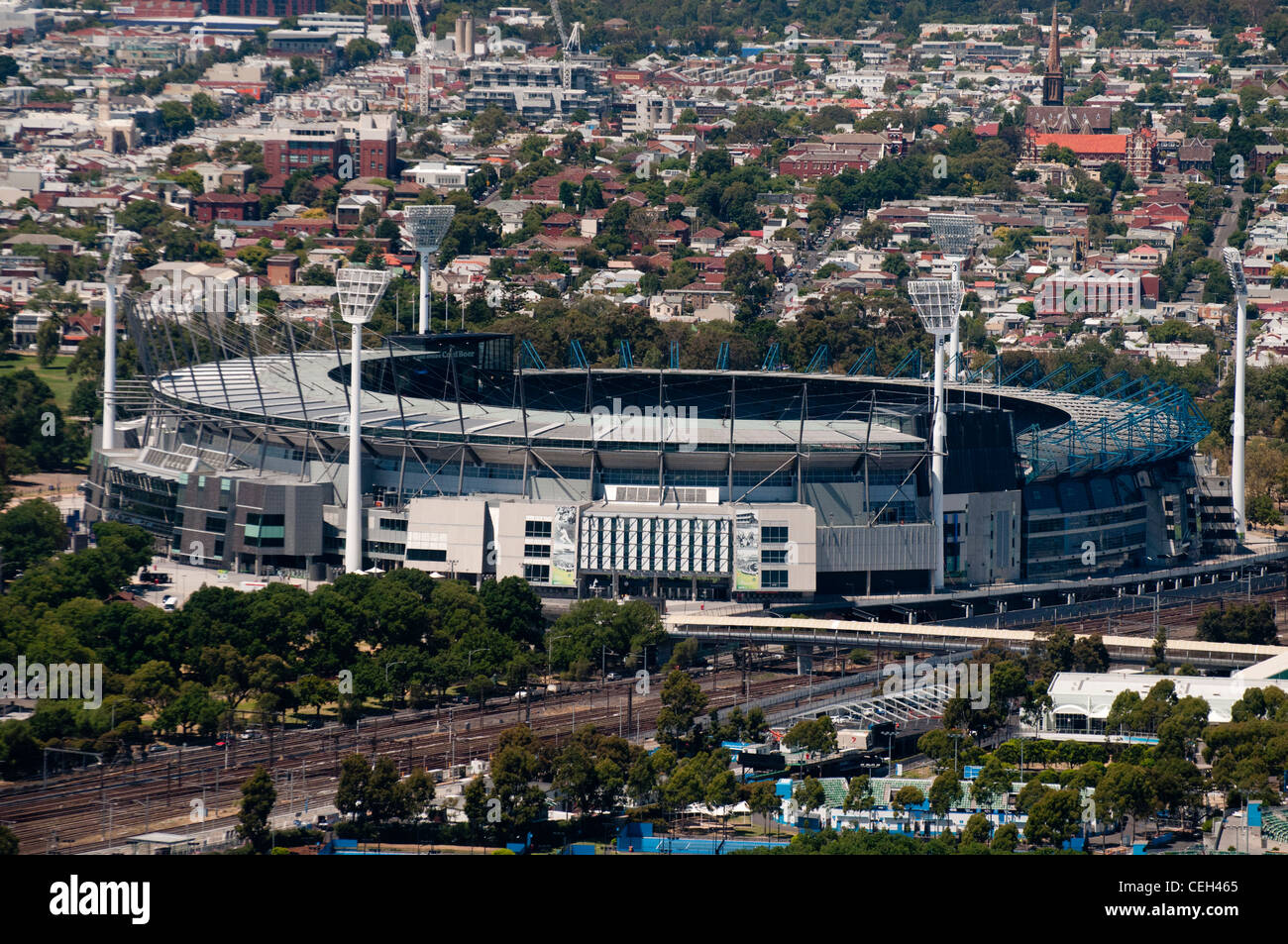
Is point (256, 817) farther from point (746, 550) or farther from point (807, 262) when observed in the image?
point (807, 262)

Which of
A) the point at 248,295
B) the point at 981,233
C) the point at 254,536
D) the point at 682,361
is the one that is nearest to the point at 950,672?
the point at 254,536

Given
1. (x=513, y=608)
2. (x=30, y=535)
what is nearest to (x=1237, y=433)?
(x=513, y=608)

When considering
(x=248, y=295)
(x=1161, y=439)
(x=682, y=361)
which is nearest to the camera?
(x=1161, y=439)

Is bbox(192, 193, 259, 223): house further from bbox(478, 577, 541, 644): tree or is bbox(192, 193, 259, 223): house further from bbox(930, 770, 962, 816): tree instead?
bbox(930, 770, 962, 816): tree

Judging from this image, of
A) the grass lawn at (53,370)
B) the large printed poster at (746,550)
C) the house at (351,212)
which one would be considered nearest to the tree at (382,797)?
the large printed poster at (746,550)

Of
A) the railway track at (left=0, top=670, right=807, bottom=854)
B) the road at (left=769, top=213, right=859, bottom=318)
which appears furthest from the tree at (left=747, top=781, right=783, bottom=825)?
the road at (left=769, top=213, right=859, bottom=318)
